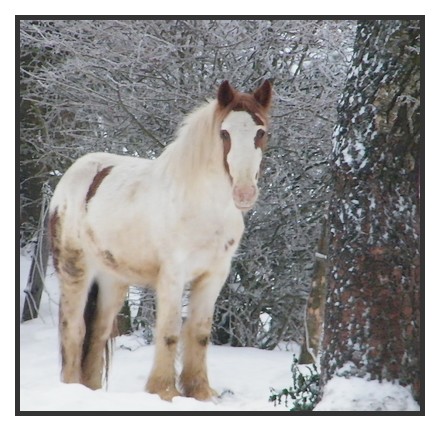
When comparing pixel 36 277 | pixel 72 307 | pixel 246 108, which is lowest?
pixel 72 307

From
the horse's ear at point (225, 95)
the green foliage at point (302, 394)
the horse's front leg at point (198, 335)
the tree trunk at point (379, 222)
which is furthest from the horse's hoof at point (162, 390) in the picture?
the horse's ear at point (225, 95)

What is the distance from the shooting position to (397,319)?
3.83 metres

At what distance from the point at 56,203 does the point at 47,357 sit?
1136 millimetres

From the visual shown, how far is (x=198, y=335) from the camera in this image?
464 cm

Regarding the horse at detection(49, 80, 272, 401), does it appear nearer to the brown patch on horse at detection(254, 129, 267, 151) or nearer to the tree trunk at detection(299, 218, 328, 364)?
the brown patch on horse at detection(254, 129, 267, 151)

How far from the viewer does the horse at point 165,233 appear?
14.1ft

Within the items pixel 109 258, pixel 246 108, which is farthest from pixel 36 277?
pixel 246 108

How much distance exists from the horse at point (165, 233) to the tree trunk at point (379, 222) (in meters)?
0.49

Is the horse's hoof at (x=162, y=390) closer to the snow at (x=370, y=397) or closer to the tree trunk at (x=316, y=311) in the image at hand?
the snow at (x=370, y=397)

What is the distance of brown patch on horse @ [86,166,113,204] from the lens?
5045 millimetres

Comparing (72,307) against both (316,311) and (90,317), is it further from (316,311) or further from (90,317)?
(316,311)

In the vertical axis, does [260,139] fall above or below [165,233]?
above

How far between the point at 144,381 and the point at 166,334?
2.53 feet

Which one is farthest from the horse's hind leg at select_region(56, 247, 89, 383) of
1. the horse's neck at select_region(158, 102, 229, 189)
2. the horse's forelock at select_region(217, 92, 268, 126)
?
the horse's forelock at select_region(217, 92, 268, 126)
